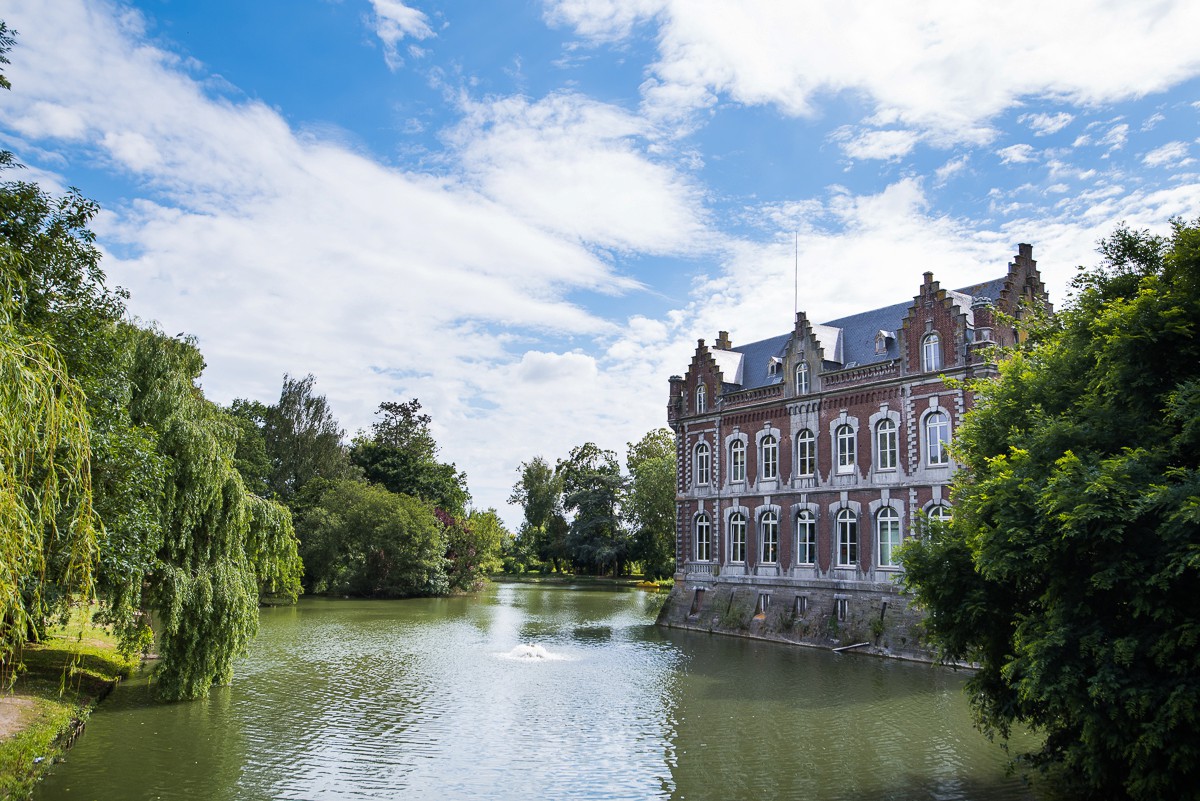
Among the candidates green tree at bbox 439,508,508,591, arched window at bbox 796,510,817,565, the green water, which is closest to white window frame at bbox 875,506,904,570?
arched window at bbox 796,510,817,565

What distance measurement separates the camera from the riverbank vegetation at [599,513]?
240 feet

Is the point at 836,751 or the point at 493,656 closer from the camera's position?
the point at 836,751

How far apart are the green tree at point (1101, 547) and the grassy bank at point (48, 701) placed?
12564 millimetres

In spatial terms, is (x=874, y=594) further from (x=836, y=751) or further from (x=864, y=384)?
(x=836, y=751)

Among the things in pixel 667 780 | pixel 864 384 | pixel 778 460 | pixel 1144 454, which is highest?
pixel 864 384

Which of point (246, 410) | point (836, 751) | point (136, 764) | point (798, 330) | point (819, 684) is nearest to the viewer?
point (136, 764)

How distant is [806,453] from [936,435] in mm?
5882

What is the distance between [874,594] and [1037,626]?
67.0 feet

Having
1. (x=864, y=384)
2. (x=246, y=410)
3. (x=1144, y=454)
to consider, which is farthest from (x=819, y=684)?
(x=246, y=410)

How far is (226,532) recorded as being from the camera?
1917 centimetres

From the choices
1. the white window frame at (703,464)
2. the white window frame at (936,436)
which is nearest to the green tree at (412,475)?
the white window frame at (703,464)

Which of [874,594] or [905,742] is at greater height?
[874,594]

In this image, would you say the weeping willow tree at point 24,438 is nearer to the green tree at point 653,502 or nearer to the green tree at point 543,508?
the green tree at point 653,502

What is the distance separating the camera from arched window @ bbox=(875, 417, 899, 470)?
31219 millimetres
